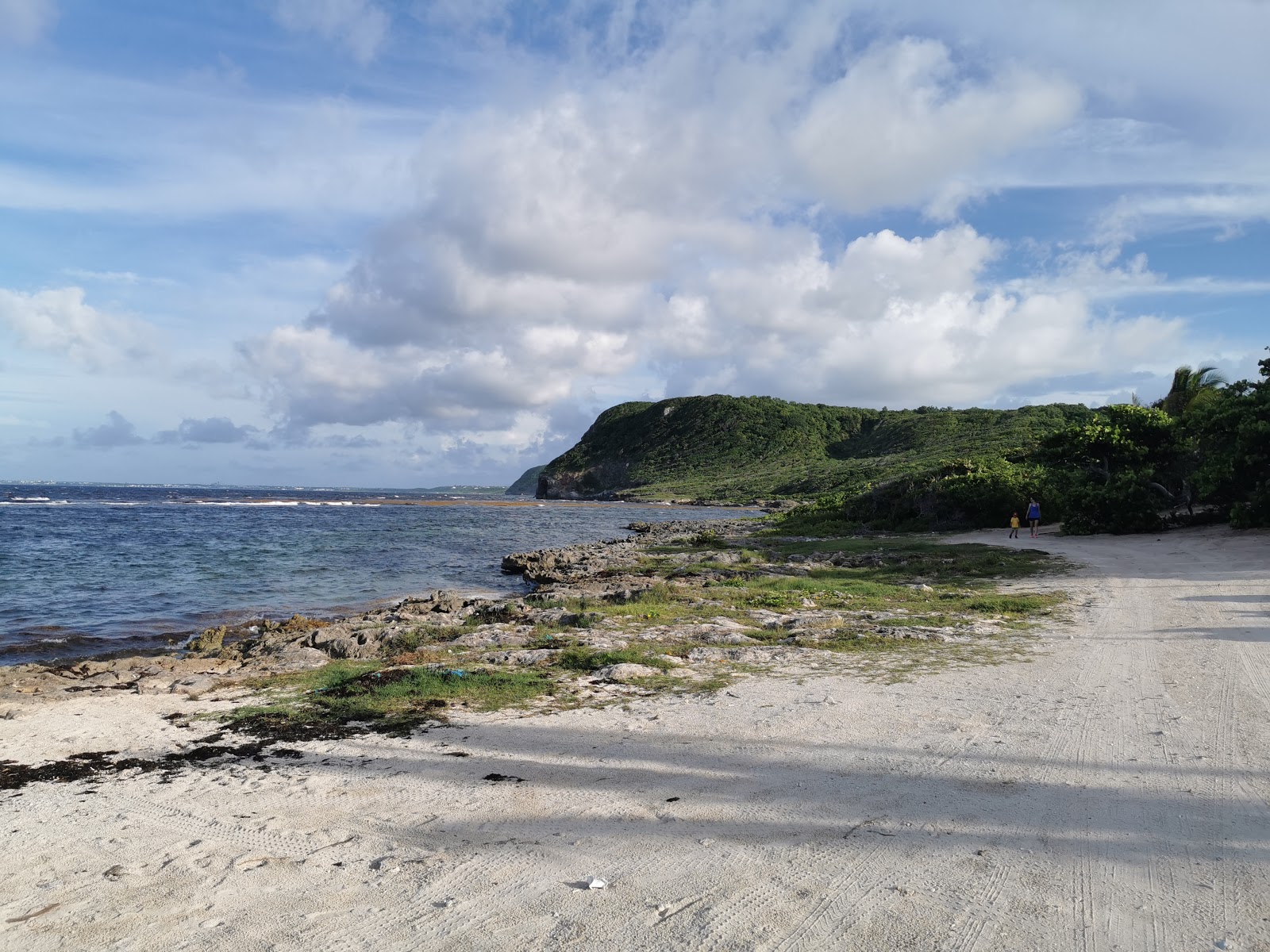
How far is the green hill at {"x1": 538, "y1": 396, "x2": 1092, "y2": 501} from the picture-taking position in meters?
104

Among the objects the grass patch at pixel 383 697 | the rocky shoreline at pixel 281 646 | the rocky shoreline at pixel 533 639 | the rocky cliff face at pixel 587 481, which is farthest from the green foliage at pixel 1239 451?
the rocky cliff face at pixel 587 481

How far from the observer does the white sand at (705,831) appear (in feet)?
13.1

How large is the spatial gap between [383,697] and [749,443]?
136 metres

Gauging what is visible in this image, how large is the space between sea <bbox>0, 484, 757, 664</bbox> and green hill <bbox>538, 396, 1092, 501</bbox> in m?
57.0

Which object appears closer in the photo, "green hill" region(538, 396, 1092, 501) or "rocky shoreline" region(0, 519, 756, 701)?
"rocky shoreline" region(0, 519, 756, 701)

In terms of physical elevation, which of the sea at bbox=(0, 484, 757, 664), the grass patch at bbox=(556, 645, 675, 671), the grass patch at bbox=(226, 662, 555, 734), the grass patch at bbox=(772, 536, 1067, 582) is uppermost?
the grass patch at bbox=(772, 536, 1067, 582)

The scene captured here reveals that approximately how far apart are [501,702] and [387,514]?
6889cm

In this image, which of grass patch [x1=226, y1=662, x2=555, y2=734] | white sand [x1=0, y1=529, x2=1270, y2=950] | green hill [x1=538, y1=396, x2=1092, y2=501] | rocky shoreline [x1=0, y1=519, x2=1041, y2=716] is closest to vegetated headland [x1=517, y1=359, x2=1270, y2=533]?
rocky shoreline [x1=0, y1=519, x2=1041, y2=716]

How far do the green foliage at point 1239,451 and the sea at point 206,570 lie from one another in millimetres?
21625

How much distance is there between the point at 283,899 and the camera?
174 inches

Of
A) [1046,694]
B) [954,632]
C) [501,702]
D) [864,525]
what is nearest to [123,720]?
[501,702]

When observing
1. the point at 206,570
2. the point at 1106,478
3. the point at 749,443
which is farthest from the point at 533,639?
the point at 749,443

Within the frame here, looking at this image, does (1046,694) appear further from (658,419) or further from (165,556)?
(658,419)

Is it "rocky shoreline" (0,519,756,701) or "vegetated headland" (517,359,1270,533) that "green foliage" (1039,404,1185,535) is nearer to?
"vegetated headland" (517,359,1270,533)
